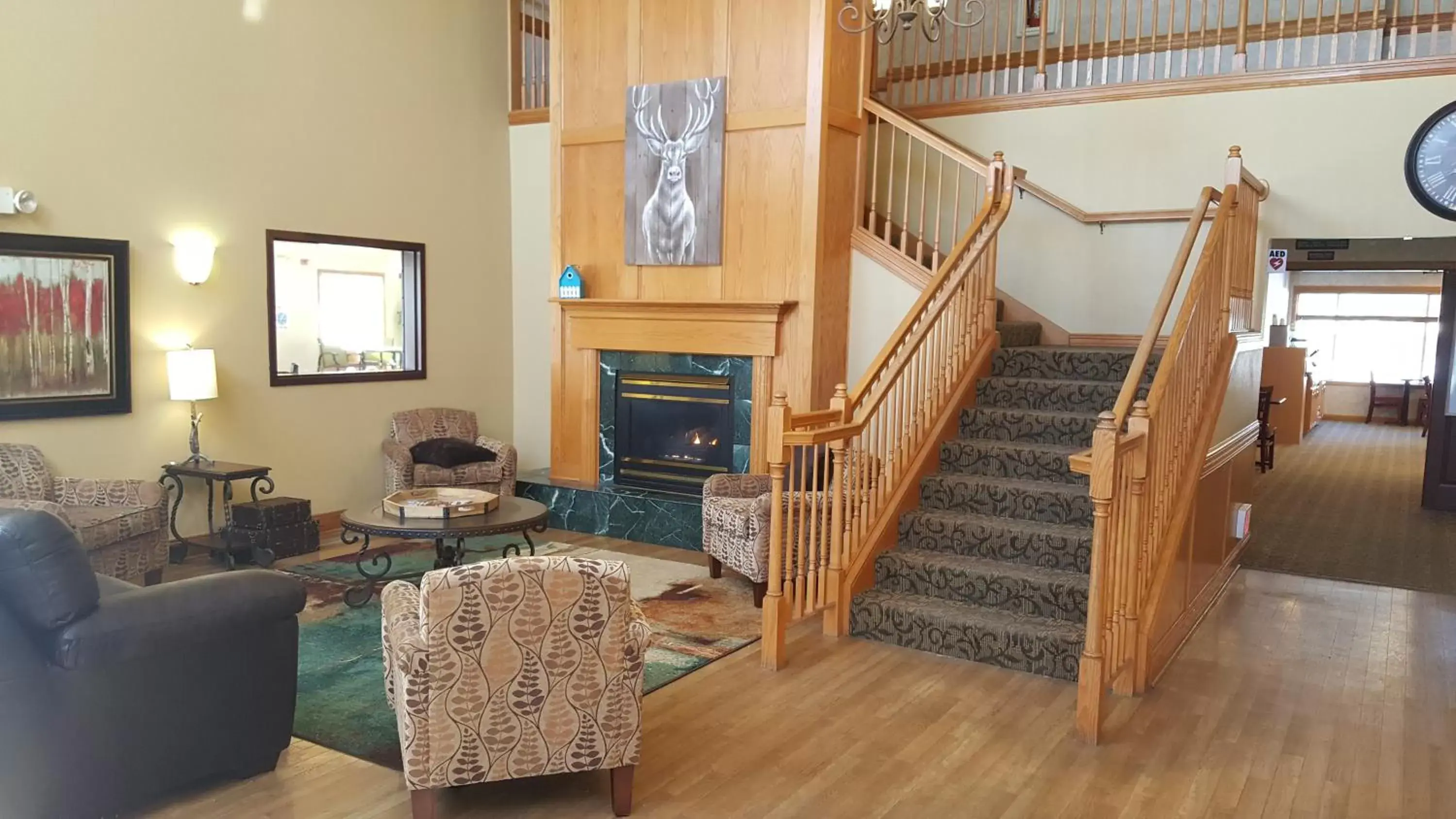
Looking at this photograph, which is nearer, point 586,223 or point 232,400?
point 232,400

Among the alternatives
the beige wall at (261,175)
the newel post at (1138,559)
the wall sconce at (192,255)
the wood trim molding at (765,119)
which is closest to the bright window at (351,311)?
the beige wall at (261,175)

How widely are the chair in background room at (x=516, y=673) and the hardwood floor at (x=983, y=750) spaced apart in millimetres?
305

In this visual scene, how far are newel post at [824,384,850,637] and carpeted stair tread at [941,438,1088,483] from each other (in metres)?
0.90

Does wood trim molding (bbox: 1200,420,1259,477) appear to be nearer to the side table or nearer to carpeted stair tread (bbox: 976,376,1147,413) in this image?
carpeted stair tread (bbox: 976,376,1147,413)

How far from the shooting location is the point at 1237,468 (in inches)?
265

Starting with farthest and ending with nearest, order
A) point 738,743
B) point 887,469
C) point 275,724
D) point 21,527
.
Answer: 1. point 887,469
2. point 738,743
3. point 275,724
4. point 21,527

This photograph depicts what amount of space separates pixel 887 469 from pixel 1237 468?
2.81m

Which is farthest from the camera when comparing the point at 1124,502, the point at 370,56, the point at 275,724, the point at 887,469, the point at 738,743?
the point at 370,56

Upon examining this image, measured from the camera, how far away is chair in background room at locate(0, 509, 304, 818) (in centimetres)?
290

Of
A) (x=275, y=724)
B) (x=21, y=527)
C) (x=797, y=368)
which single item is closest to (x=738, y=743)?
(x=275, y=724)

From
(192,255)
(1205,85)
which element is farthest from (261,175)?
(1205,85)

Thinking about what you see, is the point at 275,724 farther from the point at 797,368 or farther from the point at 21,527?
the point at 797,368

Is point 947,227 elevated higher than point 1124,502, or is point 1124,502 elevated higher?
point 947,227

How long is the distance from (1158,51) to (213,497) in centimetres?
698
